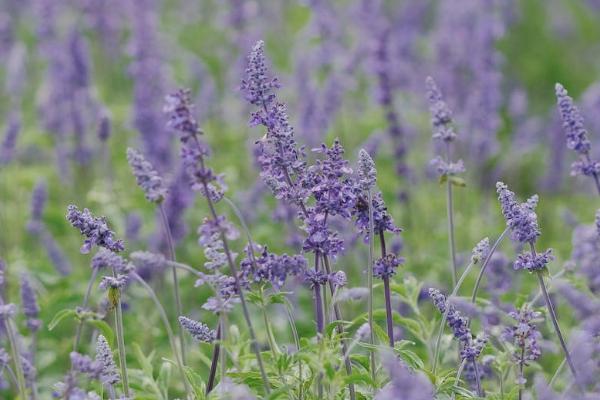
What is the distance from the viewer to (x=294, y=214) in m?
5.97

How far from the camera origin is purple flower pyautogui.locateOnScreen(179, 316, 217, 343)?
3033mm

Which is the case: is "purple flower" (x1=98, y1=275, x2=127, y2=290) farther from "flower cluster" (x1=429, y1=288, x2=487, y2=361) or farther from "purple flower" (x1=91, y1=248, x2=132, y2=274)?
"flower cluster" (x1=429, y1=288, x2=487, y2=361)

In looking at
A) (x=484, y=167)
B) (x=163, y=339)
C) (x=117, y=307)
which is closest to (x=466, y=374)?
(x=117, y=307)

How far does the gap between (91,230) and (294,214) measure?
304 centimetres

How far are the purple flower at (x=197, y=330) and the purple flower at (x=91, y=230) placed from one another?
1.01 ft

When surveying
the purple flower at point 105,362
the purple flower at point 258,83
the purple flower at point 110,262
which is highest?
the purple flower at point 258,83

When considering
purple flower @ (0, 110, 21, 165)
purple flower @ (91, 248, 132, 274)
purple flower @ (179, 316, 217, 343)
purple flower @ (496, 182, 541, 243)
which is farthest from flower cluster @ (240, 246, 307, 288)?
purple flower @ (0, 110, 21, 165)

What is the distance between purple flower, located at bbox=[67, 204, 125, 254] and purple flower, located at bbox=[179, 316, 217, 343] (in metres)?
0.31

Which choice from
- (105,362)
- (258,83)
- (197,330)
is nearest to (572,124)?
(258,83)

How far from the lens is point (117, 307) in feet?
10.3

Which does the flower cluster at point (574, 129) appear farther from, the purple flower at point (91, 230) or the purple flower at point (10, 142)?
the purple flower at point (10, 142)

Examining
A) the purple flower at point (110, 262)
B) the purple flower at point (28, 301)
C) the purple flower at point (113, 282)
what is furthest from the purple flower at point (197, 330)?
the purple flower at point (28, 301)

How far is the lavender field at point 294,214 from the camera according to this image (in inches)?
118

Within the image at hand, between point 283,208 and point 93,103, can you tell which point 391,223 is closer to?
point 283,208
